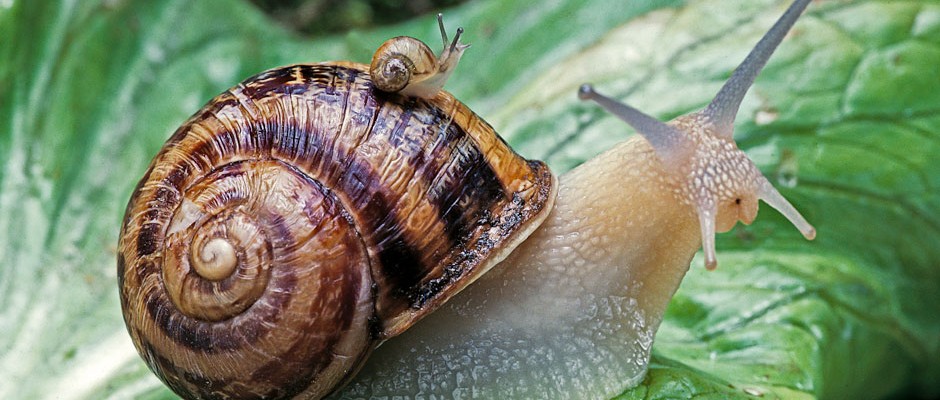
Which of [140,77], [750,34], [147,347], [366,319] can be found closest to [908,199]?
[750,34]

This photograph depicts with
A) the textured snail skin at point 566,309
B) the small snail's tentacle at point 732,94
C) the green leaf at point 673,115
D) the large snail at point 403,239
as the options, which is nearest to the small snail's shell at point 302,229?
the large snail at point 403,239

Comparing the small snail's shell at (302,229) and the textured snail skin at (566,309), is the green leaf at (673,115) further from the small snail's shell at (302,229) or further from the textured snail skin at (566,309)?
the small snail's shell at (302,229)

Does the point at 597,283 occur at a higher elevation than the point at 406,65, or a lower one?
lower

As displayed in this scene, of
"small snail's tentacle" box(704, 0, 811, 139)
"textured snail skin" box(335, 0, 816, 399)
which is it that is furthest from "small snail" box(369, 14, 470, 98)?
"small snail's tentacle" box(704, 0, 811, 139)

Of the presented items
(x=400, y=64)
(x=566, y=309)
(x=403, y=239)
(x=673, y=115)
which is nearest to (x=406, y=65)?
(x=400, y=64)

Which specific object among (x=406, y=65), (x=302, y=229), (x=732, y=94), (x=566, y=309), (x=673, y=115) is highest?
(x=406, y=65)

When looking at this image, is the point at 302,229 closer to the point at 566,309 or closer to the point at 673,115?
the point at 566,309

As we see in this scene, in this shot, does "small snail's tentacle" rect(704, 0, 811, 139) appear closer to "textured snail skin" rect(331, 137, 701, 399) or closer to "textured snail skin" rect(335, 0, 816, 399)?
"textured snail skin" rect(335, 0, 816, 399)
